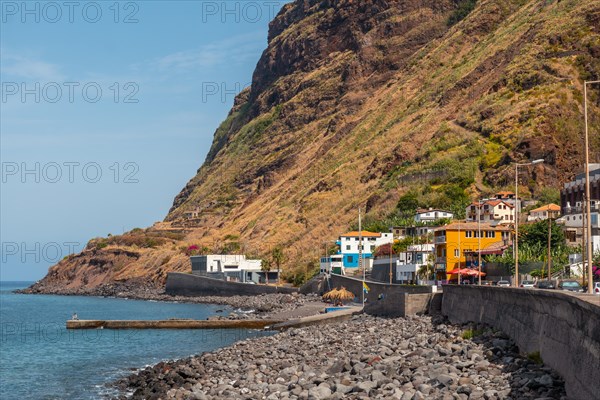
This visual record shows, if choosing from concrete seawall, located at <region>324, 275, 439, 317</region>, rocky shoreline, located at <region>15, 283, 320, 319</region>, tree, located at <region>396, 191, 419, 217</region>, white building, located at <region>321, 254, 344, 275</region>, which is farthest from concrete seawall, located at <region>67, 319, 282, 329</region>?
tree, located at <region>396, 191, 419, 217</region>

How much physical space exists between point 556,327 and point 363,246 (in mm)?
102327

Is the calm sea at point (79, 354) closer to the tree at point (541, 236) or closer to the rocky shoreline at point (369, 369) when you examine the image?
the rocky shoreline at point (369, 369)

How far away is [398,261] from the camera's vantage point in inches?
4218

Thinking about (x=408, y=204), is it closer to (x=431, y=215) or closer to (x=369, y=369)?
(x=431, y=215)

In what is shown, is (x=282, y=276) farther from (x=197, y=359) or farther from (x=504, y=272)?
(x=197, y=359)

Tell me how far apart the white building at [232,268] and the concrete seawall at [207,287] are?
5.02 meters

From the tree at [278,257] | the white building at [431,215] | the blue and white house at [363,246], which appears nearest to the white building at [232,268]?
the tree at [278,257]

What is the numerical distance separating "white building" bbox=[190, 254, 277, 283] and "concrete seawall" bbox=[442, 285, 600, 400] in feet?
374

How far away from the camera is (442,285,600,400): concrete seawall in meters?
22.7

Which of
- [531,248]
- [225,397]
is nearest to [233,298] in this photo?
[531,248]

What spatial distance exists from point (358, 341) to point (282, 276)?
102 m

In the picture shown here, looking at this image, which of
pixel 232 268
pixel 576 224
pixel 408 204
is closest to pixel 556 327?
pixel 576 224

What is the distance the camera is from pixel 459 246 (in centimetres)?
9550

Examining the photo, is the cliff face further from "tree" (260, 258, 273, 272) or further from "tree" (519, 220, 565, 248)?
"tree" (519, 220, 565, 248)
